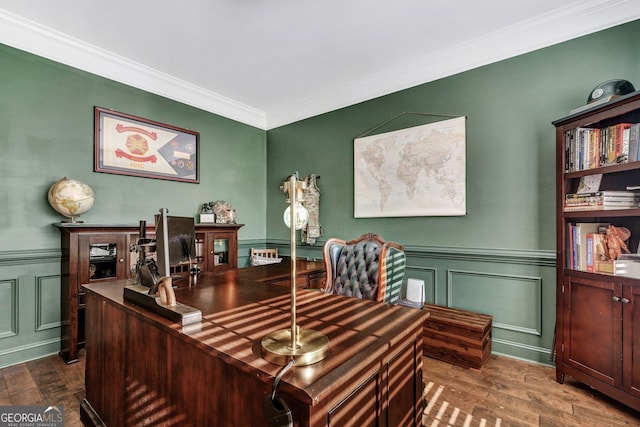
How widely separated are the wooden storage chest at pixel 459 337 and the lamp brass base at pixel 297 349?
1.95m

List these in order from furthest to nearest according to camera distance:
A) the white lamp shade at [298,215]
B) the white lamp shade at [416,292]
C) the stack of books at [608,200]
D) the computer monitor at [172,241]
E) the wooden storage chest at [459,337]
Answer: the white lamp shade at [416,292] → the wooden storage chest at [459,337] → the stack of books at [608,200] → the computer monitor at [172,241] → the white lamp shade at [298,215]

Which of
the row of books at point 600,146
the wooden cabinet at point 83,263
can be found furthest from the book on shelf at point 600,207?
the wooden cabinet at point 83,263

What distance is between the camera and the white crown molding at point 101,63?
253cm

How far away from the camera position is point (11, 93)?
2.54 meters

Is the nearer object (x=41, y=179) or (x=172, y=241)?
(x=172, y=241)

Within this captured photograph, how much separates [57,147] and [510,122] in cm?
425

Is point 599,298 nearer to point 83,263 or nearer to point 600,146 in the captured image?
point 600,146

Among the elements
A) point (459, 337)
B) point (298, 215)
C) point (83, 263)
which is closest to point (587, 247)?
point (459, 337)

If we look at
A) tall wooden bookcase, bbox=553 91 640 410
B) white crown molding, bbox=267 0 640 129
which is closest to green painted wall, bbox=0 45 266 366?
white crown molding, bbox=267 0 640 129

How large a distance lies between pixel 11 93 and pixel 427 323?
423cm

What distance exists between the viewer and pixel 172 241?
1689 mm

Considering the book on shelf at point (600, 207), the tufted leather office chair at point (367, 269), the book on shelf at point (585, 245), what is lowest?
the tufted leather office chair at point (367, 269)

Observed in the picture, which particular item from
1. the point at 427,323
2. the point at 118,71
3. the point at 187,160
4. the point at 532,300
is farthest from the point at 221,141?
the point at 532,300

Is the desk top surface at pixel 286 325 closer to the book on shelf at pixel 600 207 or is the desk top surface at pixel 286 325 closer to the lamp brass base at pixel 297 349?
the lamp brass base at pixel 297 349
